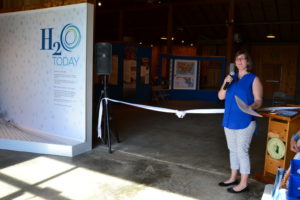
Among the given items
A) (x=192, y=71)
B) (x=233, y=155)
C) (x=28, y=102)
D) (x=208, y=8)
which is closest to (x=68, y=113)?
(x=28, y=102)

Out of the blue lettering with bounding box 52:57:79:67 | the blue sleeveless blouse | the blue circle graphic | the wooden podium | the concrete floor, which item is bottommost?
the concrete floor

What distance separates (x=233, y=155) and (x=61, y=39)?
340 centimetres

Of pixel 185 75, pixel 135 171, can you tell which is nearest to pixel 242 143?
pixel 135 171

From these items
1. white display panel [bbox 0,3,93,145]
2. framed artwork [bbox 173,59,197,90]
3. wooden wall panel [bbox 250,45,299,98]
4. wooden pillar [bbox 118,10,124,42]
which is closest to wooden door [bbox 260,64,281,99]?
wooden wall panel [bbox 250,45,299,98]

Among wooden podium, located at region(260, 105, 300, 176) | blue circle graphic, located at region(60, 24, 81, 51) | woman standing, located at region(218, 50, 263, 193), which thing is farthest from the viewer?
blue circle graphic, located at region(60, 24, 81, 51)

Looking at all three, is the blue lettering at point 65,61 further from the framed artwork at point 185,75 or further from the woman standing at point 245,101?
the framed artwork at point 185,75

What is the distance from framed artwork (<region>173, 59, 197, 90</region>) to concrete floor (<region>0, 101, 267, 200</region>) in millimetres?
7106

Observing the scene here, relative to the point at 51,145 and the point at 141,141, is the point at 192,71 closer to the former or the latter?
the point at 141,141

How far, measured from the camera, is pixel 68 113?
200 inches

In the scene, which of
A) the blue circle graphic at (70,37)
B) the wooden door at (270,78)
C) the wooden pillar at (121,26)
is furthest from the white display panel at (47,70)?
the wooden door at (270,78)

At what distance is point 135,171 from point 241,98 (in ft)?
5.96

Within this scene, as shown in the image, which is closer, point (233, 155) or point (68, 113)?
point (233, 155)

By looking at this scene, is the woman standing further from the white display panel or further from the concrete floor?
the white display panel

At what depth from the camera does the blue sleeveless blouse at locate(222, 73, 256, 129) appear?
10.3ft
